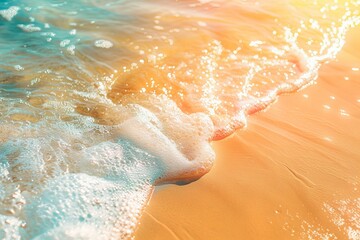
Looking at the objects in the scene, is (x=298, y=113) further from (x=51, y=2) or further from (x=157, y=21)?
(x=51, y=2)

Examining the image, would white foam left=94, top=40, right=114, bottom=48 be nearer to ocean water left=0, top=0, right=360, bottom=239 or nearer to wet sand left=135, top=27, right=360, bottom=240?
ocean water left=0, top=0, right=360, bottom=239

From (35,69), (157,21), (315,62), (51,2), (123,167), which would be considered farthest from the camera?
(51,2)

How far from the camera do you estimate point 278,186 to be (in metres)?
2.48

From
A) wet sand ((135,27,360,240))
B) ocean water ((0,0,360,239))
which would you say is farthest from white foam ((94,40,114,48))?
wet sand ((135,27,360,240))

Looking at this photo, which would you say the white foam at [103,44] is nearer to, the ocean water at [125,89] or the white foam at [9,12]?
the ocean water at [125,89]

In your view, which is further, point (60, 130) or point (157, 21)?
point (157, 21)

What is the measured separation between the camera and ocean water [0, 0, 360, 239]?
2.29 meters

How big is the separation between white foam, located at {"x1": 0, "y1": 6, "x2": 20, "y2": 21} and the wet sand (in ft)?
11.7

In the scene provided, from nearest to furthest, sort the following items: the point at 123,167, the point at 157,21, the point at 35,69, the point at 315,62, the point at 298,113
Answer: the point at 123,167, the point at 298,113, the point at 35,69, the point at 315,62, the point at 157,21

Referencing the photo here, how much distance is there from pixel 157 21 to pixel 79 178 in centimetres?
292

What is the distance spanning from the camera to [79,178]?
7.87ft

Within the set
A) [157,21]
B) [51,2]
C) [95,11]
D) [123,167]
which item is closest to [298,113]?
[123,167]

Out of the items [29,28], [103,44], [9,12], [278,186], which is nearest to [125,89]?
[103,44]

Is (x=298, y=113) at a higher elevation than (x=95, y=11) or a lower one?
lower
